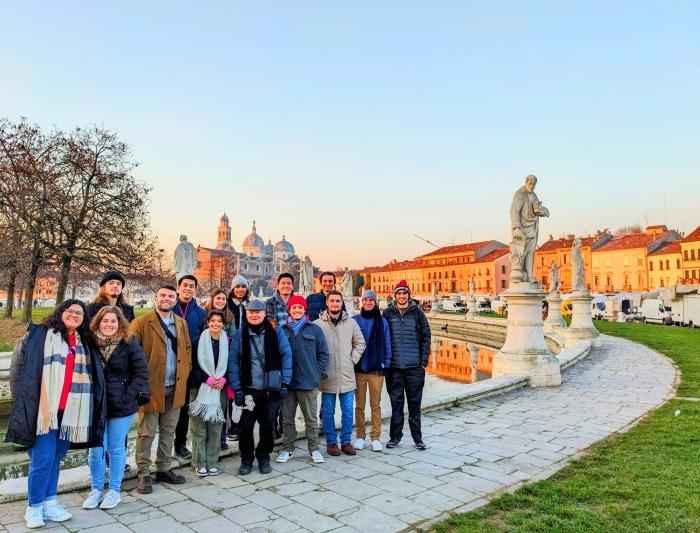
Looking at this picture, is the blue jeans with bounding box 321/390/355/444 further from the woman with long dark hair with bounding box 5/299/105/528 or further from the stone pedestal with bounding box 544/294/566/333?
the stone pedestal with bounding box 544/294/566/333

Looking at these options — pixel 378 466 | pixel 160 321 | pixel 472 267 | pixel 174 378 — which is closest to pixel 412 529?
pixel 378 466

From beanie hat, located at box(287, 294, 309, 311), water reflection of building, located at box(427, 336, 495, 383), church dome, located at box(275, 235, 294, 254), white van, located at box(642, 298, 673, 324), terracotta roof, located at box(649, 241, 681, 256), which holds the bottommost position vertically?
water reflection of building, located at box(427, 336, 495, 383)

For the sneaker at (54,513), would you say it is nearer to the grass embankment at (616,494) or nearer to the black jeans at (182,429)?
the black jeans at (182,429)

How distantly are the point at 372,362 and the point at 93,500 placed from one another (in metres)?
2.96

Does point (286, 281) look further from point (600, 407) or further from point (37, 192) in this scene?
point (37, 192)

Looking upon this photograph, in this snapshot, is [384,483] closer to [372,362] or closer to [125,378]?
[372,362]

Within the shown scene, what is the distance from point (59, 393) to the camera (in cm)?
370

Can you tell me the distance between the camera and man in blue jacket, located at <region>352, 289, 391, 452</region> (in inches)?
224

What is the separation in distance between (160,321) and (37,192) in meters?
18.7

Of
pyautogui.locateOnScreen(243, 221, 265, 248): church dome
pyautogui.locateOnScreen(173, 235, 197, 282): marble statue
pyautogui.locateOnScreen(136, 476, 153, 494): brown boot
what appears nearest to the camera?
pyautogui.locateOnScreen(136, 476, 153, 494): brown boot

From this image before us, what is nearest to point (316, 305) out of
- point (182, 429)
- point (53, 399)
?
point (182, 429)

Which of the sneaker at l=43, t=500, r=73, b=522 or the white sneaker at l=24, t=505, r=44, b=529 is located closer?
the white sneaker at l=24, t=505, r=44, b=529

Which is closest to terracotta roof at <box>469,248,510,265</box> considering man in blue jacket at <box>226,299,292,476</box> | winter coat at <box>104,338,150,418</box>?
man in blue jacket at <box>226,299,292,476</box>

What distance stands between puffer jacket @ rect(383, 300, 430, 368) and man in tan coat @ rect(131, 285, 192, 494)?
7.52 ft
